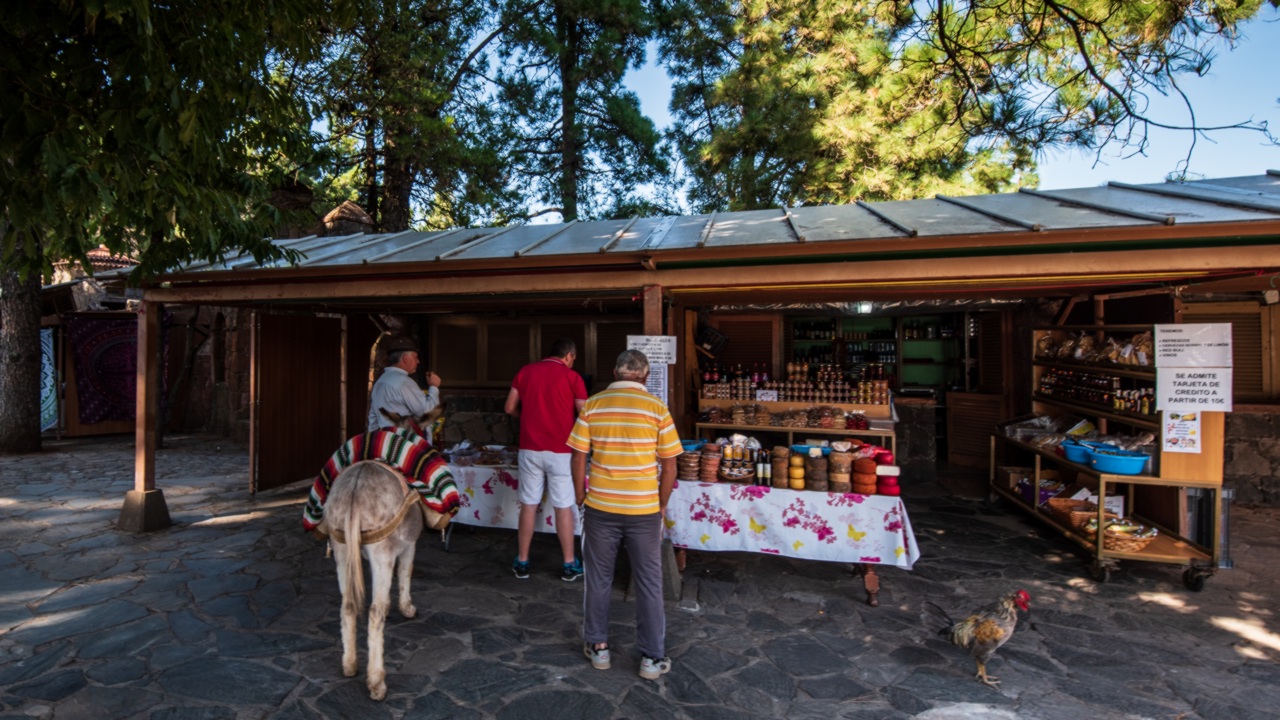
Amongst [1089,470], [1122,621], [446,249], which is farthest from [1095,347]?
[446,249]

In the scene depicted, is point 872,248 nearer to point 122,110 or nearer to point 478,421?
point 122,110

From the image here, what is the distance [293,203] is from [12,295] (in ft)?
16.0

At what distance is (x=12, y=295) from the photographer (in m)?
10.8

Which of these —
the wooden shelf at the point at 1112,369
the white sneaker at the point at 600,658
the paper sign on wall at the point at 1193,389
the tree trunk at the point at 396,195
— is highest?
the tree trunk at the point at 396,195

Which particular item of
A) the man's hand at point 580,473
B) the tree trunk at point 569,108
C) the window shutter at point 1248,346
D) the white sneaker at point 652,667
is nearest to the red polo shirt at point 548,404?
the man's hand at point 580,473

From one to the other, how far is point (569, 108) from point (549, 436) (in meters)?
12.1

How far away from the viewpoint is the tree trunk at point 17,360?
10812 millimetres

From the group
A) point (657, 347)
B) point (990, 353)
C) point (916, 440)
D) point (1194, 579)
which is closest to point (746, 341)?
point (916, 440)

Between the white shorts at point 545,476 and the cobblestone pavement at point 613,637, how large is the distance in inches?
27.7

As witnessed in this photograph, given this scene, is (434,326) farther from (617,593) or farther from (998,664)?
(998,664)

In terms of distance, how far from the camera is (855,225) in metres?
4.85

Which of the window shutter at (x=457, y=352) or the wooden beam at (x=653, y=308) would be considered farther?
the window shutter at (x=457, y=352)

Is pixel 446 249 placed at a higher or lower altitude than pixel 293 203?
lower

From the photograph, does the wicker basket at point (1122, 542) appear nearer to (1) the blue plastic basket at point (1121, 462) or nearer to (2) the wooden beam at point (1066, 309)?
(1) the blue plastic basket at point (1121, 462)
